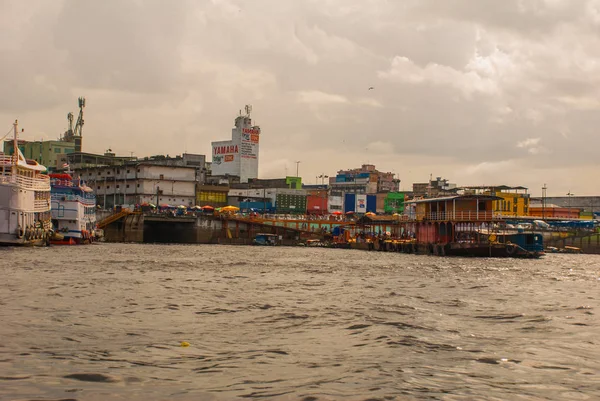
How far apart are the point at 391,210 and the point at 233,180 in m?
42.5

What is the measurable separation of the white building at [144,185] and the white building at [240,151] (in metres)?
63.8

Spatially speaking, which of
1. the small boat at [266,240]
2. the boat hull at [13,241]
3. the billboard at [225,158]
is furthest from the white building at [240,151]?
the boat hull at [13,241]

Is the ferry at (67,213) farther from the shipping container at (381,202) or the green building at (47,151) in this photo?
the shipping container at (381,202)

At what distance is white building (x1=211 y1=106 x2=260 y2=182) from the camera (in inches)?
7411

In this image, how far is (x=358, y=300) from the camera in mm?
25156

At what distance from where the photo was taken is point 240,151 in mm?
188000

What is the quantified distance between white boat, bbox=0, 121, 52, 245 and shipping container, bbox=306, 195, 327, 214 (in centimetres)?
10074

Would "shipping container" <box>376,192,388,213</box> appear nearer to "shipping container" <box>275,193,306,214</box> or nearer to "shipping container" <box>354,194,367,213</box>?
"shipping container" <box>354,194,367,213</box>

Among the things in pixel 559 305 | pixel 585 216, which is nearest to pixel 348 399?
pixel 559 305

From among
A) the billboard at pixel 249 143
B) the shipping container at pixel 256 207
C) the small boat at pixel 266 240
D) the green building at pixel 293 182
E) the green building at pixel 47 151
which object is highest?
the billboard at pixel 249 143

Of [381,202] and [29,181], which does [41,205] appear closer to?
[29,181]

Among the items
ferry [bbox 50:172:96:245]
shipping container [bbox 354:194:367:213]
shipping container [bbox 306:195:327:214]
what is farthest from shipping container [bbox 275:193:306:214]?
ferry [bbox 50:172:96:245]

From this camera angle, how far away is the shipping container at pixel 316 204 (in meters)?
163

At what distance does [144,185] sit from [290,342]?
106 meters
